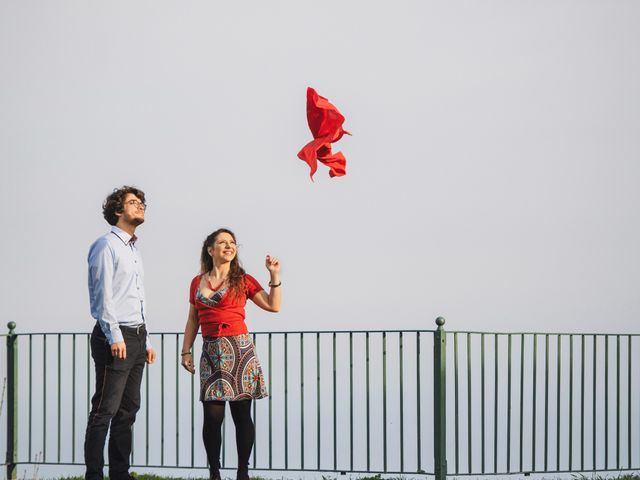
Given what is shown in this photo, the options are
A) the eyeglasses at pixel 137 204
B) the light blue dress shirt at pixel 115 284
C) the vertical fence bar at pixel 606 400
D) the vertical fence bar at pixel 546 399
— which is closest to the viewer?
the light blue dress shirt at pixel 115 284

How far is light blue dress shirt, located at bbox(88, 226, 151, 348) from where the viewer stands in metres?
5.42

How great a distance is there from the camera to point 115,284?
556 centimetres

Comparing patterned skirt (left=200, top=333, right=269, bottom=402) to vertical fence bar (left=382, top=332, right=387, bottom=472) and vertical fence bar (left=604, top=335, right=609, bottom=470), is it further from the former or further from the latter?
vertical fence bar (left=604, top=335, right=609, bottom=470)

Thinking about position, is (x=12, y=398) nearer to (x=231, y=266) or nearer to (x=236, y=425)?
(x=236, y=425)

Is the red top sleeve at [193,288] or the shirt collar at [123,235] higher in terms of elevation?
the shirt collar at [123,235]

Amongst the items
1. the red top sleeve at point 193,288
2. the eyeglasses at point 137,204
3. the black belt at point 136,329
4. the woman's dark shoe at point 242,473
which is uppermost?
the eyeglasses at point 137,204

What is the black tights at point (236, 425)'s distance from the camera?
5977 mm

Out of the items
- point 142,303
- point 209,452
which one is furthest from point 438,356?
point 142,303

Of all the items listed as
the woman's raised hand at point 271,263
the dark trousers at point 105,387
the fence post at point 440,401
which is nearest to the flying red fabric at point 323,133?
the woman's raised hand at point 271,263

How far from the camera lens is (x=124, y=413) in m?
5.67

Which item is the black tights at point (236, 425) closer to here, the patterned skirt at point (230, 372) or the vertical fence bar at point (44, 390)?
the patterned skirt at point (230, 372)

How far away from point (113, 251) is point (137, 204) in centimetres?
38

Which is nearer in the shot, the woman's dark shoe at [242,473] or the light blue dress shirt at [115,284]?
the light blue dress shirt at [115,284]

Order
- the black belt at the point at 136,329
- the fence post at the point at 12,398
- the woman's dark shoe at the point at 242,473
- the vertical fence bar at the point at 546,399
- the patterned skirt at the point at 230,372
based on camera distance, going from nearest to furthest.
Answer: the black belt at the point at 136,329
the patterned skirt at the point at 230,372
the woman's dark shoe at the point at 242,473
the vertical fence bar at the point at 546,399
the fence post at the point at 12,398
